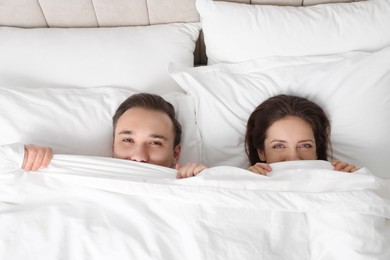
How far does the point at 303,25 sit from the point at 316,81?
24 cm

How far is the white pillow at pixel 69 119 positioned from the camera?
1280 millimetres

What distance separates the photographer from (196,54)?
1740 mm

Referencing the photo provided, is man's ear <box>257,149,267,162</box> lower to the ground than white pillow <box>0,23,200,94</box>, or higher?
lower

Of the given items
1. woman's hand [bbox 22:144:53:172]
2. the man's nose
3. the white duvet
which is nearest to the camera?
the white duvet

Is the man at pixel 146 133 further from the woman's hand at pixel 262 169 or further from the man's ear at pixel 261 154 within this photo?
the man's ear at pixel 261 154

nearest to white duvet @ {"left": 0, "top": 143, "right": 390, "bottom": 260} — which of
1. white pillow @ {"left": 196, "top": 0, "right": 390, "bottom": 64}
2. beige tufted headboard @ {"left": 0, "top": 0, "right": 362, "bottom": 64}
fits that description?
white pillow @ {"left": 196, "top": 0, "right": 390, "bottom": 64}

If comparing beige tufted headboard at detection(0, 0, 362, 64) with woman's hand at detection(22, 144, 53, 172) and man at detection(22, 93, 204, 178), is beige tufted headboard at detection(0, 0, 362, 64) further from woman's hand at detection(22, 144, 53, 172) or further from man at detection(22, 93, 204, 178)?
woman's hand at detection(22, 144, 53, 172)

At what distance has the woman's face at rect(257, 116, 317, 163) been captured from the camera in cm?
126

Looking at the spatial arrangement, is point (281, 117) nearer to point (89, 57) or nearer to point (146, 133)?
point (146, 133)

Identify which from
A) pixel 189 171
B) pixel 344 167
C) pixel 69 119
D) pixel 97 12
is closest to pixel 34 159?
pixel 69 119

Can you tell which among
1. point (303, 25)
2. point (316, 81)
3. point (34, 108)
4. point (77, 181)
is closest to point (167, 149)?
point (77, 181)

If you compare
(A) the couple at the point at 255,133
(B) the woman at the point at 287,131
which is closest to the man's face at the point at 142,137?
(A) the couple at the point at 255,133

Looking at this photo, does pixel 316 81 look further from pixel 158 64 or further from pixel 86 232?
pixel 86 232

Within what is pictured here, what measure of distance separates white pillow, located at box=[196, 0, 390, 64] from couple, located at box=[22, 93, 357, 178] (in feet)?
0.77
